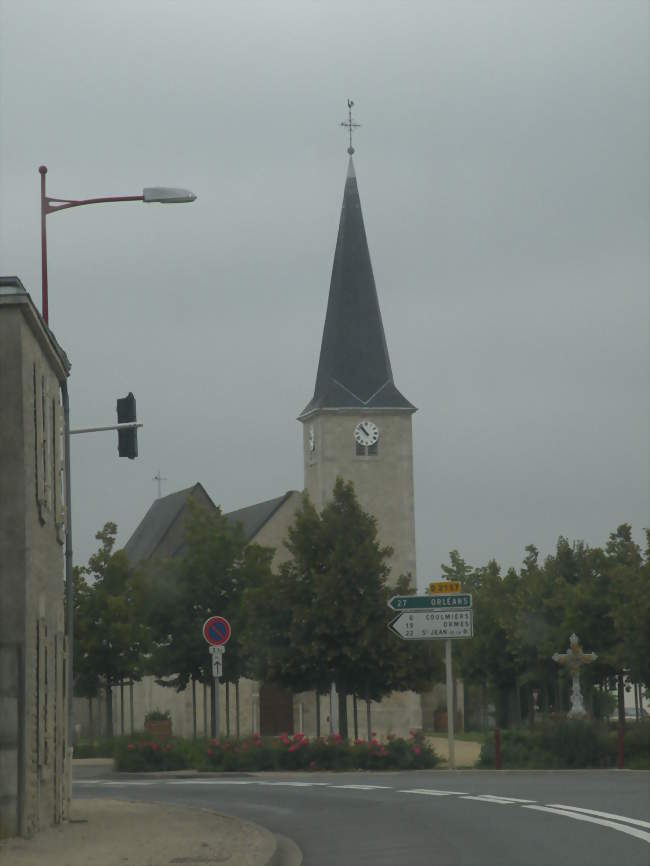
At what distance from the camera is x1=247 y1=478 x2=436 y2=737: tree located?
38844 mm

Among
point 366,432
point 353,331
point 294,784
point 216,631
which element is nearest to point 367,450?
point 366,432

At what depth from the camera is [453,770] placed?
94.3 feet

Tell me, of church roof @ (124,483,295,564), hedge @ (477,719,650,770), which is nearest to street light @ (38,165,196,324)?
hedge @ (477,719,650,770)

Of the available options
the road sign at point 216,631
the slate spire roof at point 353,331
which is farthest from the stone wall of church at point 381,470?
the road sign at point 216,631

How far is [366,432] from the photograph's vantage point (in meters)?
72.4

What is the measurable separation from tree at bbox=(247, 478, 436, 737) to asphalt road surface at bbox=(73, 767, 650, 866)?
411 inches

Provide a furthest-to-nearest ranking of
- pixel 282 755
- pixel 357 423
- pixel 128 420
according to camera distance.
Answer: pixel 357 423 → pixel 282 755 → pixel 128 420

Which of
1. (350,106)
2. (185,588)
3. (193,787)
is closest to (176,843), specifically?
(193,787)

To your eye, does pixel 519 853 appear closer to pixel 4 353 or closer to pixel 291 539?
pixel 4 353

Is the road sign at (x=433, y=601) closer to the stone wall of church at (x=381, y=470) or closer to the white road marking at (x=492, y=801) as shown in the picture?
the white road marking at (x=492, y=801)

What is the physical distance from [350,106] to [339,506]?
1372 inches

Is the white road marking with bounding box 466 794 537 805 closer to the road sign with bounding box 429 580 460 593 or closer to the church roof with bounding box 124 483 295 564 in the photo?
the road sign with bounding box 429 580 460 593

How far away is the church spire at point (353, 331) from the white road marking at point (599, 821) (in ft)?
180

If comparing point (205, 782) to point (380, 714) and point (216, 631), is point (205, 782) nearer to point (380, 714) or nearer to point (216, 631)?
point (216, 631)
